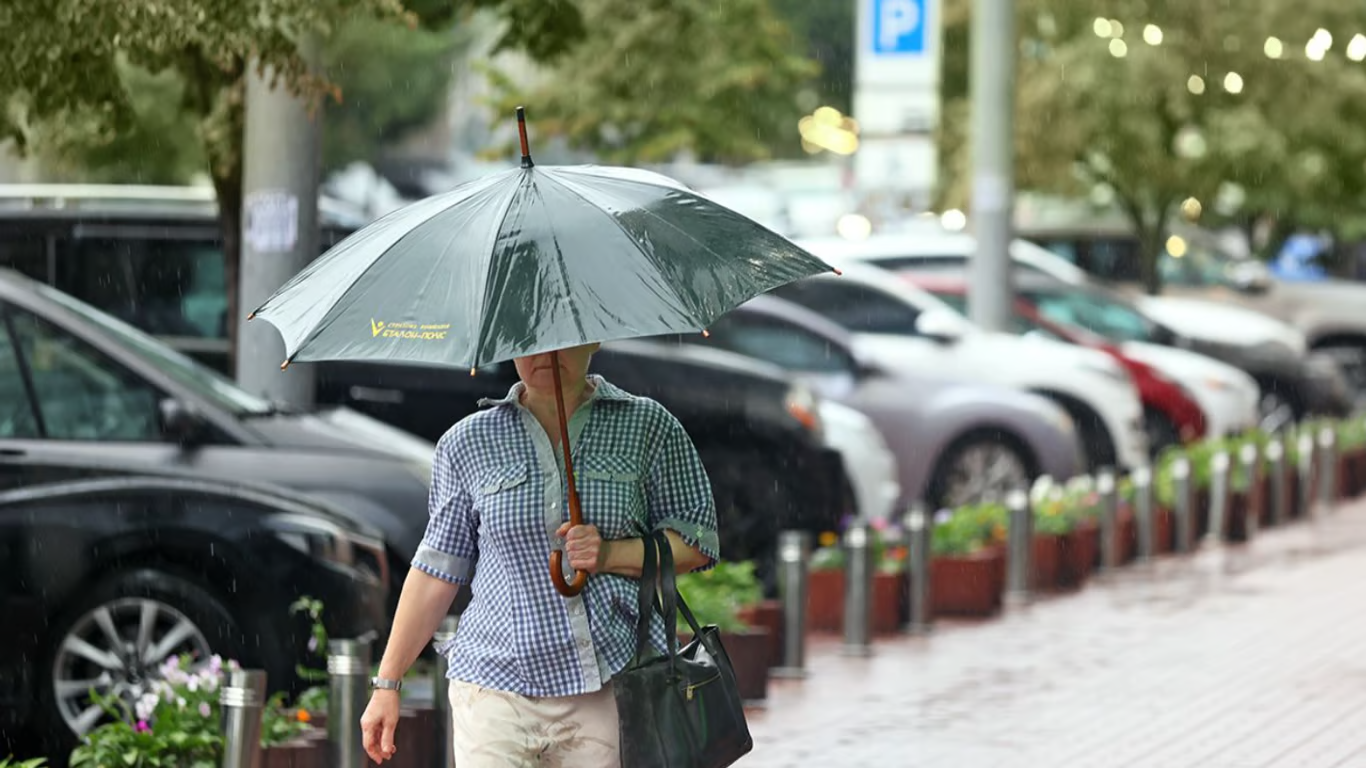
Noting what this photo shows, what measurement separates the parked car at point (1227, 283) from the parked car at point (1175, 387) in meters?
7.52

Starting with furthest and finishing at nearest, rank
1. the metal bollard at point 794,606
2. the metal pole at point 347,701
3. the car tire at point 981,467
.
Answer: the car tire at point 981,467
the metal bollard at point 794,606
the metal pole at point 347,701

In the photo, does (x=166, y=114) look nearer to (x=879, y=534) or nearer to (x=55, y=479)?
(x=879, y=534)

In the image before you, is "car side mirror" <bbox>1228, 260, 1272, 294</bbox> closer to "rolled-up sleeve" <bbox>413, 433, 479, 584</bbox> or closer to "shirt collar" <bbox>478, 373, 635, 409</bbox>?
"shirt collar" <bbox>478, 373, 635, 409</bbox>

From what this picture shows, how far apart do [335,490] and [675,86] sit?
1378cm

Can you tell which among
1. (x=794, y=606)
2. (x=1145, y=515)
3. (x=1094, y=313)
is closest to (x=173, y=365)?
(x=794, y=606)

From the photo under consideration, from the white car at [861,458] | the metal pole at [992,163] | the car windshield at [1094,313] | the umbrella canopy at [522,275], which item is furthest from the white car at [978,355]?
the umbrella canopy at [522,275]

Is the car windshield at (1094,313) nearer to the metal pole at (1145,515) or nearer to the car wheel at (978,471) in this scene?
the car wheel at (978,471)

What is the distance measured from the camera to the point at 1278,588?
13.5 meters

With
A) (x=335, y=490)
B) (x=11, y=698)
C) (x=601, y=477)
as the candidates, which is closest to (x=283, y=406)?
(x=335, y=490)

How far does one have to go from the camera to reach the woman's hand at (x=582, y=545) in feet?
14.6

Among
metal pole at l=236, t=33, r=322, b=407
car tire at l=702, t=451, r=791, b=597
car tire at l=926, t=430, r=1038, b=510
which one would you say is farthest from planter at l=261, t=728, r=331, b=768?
car tire at l=926, t=430, r=1038, b=510

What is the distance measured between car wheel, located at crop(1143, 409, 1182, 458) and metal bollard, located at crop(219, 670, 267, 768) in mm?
13664

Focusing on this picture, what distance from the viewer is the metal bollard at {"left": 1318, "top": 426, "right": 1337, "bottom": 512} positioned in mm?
18422

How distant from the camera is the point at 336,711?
21.2 feet
